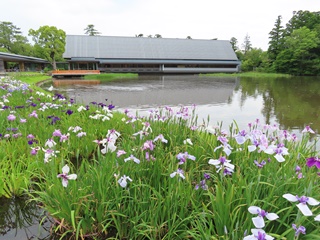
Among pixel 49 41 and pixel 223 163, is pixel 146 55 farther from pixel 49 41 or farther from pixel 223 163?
pixel 223 163

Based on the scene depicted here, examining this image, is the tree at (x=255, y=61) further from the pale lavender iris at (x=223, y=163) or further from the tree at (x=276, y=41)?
the pale lavender iris at (x=223, y=163)

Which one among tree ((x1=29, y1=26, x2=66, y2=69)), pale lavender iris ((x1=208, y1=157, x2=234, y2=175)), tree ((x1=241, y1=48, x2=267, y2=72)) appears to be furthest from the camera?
tree ((x1=241, y1=48, x2=267, y2=72))

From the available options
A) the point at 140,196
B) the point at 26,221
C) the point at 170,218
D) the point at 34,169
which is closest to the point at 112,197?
the point at 140,196

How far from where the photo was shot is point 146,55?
1673 inches

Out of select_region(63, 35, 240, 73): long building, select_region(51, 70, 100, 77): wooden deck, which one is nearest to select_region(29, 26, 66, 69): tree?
select_region(63, 35, 240, 73): long building

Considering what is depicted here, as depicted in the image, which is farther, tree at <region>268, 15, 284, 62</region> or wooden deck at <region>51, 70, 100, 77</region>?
tree at <region>268, 15, 284, 62</region>

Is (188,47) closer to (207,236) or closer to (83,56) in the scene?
(83,56)

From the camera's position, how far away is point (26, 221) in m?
2.01

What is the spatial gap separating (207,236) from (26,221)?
1.56m

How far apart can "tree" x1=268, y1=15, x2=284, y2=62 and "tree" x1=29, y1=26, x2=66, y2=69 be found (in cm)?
3810

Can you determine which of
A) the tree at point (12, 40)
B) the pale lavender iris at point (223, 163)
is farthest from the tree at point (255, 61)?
the pale lavender iris at point (223, 163)

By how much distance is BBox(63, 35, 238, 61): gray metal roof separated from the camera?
40.2m

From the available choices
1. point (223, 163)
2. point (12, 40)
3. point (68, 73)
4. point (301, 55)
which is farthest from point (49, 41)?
A: point (301, 55)

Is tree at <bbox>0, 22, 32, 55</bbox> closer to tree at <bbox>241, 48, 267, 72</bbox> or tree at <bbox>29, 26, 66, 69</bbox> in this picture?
tree at <bbox>29, 26, 66, 69</bbox>
